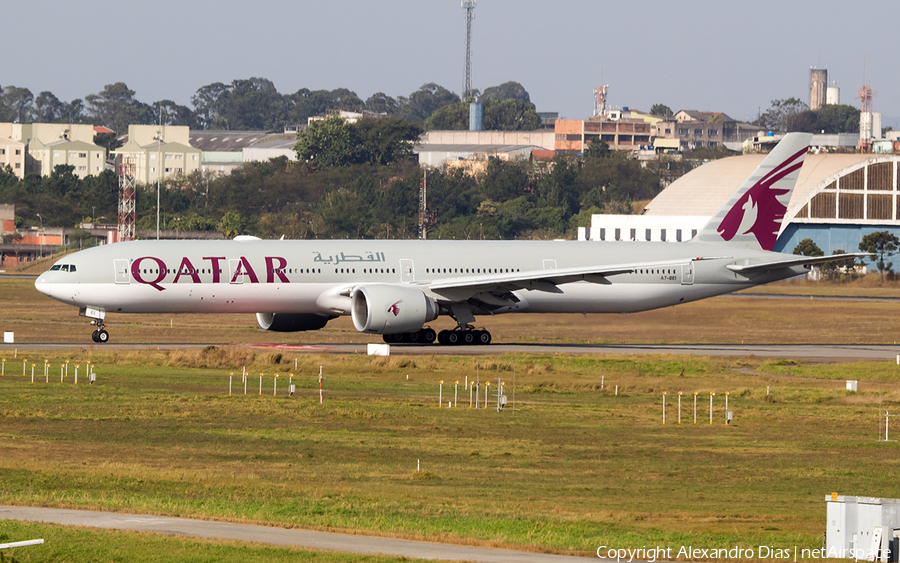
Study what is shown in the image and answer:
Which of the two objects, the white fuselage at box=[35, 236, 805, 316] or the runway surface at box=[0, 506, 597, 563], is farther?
the white fuselage at box=[35, 236, 805, 316]

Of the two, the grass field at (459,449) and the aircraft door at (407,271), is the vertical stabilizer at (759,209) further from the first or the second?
the aircraft door at (407,271)

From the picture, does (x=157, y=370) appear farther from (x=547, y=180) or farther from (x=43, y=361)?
(x=547, y=180)

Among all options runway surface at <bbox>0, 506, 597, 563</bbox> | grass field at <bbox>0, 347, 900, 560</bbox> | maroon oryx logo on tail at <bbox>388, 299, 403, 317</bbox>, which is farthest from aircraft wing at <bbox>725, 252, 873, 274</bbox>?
runway surface at <bbox>0, 506, 597, 563</bbox>

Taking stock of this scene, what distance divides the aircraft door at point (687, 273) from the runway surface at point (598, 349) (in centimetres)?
287

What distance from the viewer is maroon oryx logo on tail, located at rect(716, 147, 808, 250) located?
59.0 metres

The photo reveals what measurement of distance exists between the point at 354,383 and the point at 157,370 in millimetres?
7280

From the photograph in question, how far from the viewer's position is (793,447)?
98.7 feet

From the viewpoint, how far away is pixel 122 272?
51.5 m

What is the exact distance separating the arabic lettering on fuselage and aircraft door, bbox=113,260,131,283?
7.57m

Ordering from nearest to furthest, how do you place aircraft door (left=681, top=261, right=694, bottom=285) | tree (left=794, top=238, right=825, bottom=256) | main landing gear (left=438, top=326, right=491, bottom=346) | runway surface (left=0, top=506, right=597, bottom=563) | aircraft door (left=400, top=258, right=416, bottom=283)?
runway surface (left=0, top=506, right=597, bottom=563)
aircraft door (left=400, top=258, right=416, bottom=283)
main landing gear (left=438, top=326, right=491, bottom=346)
aircraft door (left=681, top=261, right=694, bottom=285)
tree (left=794, top=238, right=825, bottom=256)

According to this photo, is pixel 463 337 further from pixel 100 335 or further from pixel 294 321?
pixel 100 335

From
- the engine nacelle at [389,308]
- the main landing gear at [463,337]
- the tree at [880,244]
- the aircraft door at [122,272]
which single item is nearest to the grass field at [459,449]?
the engine nacelle at [389,308]

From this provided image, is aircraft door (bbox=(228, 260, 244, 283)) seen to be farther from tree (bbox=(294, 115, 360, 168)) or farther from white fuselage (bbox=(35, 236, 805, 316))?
tree (bbox=(294, 115, 360, 168))

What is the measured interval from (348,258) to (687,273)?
49.7 feet
